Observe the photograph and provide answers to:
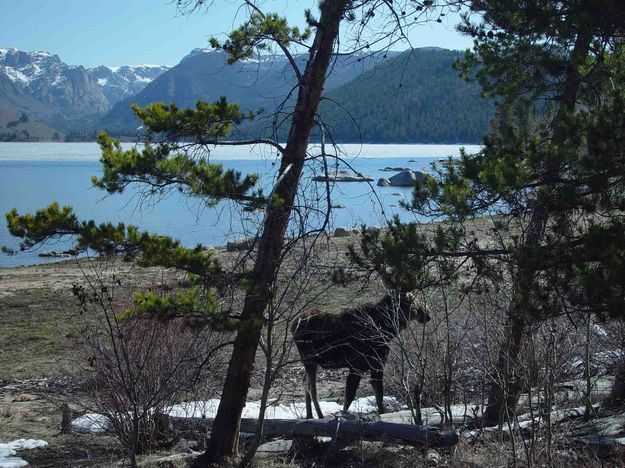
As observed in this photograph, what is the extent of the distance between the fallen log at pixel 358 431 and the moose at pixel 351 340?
81 centimetres

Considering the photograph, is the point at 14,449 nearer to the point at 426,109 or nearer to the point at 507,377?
the point at 507,377

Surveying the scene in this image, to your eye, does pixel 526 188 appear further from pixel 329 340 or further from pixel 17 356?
pixel 17 356

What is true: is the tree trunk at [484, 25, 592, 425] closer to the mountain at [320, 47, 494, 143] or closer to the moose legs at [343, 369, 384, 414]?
the moose legs at [343, 369, 384, 414]

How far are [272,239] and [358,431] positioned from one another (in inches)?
87.6

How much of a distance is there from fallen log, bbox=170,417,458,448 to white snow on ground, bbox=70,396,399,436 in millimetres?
328

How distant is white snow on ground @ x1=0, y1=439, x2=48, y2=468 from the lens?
31.2 ft

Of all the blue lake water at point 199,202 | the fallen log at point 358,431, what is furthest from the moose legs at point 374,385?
the blue lake water at point 199,202

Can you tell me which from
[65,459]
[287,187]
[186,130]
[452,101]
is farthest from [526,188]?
[452,101]

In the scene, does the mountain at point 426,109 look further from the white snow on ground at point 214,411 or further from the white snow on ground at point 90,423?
the white snow on ground at point 90,423

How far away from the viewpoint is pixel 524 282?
273 inches

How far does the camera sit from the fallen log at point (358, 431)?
8.26m

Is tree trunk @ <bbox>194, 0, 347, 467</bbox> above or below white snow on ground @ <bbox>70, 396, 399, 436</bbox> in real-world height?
above

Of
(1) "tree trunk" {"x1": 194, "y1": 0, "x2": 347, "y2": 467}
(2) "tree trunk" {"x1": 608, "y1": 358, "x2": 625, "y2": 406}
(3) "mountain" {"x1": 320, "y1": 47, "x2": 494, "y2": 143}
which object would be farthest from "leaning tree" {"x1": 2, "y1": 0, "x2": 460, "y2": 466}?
(3) "mountain" {"x1": 320, "y1": 47, "x2": 494, "y2": 143}

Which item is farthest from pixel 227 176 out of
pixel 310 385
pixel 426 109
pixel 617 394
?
pixel 426 109
